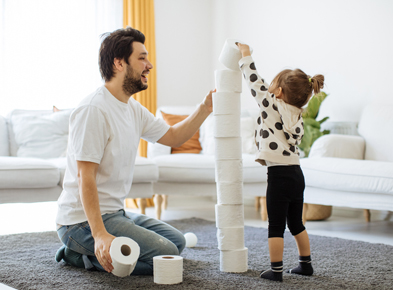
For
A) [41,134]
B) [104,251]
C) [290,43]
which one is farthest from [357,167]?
[41,134]

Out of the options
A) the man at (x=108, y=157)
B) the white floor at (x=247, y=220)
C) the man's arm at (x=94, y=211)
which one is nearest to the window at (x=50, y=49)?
the white floor at (x=247, y=220)

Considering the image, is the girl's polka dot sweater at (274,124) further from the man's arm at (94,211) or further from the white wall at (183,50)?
the white wall at (183,50)

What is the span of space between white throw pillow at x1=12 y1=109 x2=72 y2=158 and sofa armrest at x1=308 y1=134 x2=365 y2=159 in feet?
6.00

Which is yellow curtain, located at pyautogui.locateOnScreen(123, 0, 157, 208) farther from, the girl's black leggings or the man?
the girl's black leggings

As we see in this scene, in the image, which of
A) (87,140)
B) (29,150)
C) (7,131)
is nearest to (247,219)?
(29,150)

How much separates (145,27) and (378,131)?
2.47 m

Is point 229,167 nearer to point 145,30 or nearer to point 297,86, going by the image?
point 297,86

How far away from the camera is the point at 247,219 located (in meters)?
3.64

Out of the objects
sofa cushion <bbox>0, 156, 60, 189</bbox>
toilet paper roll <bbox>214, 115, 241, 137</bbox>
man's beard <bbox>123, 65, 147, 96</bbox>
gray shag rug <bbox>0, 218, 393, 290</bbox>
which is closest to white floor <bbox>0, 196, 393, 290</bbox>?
gray shag rug <bbox>0, 218, 393, 290</bbox>

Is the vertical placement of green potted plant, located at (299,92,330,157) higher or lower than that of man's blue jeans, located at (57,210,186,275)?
higher

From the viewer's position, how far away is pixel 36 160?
2885mm

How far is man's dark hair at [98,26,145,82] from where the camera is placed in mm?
1904

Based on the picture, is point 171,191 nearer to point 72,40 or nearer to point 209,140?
point 209,140

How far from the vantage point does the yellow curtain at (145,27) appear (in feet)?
15.1
